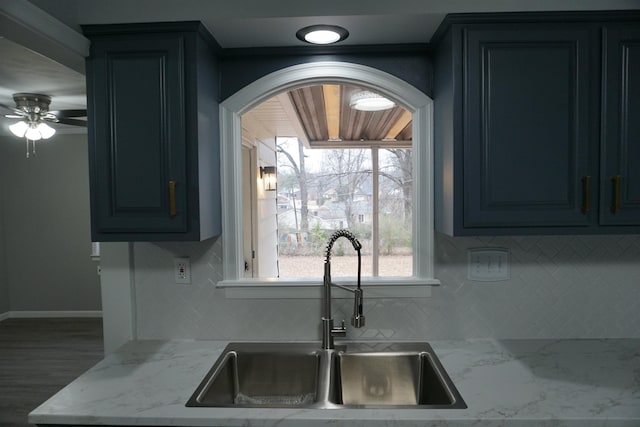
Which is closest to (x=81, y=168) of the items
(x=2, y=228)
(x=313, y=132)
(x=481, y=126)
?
(x=2, y=228)

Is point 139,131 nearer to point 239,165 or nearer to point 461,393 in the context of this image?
point 239,165

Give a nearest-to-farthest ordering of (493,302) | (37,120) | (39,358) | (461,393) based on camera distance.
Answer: (461,393) → (493,302) → (37,120) → (39,358)

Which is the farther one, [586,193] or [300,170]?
[300,170]

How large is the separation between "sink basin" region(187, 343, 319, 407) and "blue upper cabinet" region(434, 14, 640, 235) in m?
0.90

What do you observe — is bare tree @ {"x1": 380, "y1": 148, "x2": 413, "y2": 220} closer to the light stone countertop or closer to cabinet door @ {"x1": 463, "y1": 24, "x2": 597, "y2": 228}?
the light stone countertop

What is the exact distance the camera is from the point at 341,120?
449cm

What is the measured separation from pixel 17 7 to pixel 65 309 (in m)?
5.40

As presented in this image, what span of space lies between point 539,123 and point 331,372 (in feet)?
3.81

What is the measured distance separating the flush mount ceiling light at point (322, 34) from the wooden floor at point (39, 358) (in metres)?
3.25

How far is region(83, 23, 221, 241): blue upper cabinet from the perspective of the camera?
1.53 m

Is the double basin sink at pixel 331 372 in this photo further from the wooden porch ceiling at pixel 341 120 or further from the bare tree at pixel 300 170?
the bare tree at pixel 300 170

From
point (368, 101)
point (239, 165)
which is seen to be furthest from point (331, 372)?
point (368, 101)

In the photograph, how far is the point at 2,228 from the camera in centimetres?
549

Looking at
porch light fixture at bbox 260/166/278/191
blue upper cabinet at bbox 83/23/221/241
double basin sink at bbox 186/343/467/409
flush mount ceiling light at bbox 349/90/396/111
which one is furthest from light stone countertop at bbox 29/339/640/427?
porch light fixture at bbox 260/166/278/191
